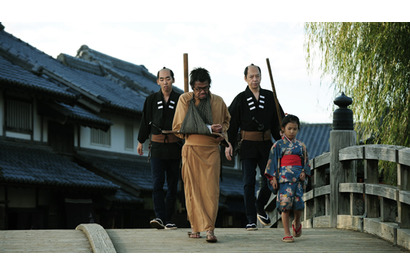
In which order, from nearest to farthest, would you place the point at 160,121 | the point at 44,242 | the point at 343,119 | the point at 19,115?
the point at 44,242 → the point at 160,121 → the point at 343,119 → the point at 19,115

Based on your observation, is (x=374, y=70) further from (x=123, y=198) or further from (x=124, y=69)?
(x=124, y=69)

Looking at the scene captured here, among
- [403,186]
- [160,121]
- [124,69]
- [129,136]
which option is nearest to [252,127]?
[160,121]

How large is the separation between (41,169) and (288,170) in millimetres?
11085

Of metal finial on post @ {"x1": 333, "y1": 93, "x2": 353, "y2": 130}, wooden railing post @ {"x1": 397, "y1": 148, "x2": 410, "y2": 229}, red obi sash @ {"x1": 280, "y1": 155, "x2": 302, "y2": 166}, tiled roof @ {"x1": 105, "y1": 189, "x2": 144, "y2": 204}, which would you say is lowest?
tiled roof @ {"x1": 105, "y1": 189, "x2": 144, "y2": 204}

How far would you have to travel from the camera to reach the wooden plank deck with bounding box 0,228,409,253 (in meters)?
6.35

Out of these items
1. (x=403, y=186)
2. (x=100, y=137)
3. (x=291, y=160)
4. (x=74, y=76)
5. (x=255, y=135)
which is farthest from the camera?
(x=74, y=76)

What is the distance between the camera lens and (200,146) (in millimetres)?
7125

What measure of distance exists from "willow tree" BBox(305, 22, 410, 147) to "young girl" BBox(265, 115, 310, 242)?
3570 millimetres

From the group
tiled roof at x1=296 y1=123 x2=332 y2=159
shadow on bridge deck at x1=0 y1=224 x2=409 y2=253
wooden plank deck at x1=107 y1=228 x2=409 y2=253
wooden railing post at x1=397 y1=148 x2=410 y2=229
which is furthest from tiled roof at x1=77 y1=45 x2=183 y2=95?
wooden railing post at x1=397 y1=148 x2=410 y2=229

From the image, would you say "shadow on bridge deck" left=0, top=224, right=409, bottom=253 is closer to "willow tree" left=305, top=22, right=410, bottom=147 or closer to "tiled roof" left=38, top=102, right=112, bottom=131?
"willow tree" left=305, top=22, right=410, bottom=147

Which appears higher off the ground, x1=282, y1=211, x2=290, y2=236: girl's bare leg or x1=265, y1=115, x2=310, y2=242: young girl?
x1=265, y1=115, x2=310, y2=242: young girl

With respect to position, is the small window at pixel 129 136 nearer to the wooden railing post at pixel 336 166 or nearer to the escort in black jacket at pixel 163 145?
the escort in black jacket at pixel 163 145

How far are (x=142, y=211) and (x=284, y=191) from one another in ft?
48.0

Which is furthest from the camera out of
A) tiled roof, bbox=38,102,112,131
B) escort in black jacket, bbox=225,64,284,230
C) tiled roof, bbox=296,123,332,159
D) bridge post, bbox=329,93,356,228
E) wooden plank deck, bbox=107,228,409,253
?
tiled roof, bbox=296,123,332,159
